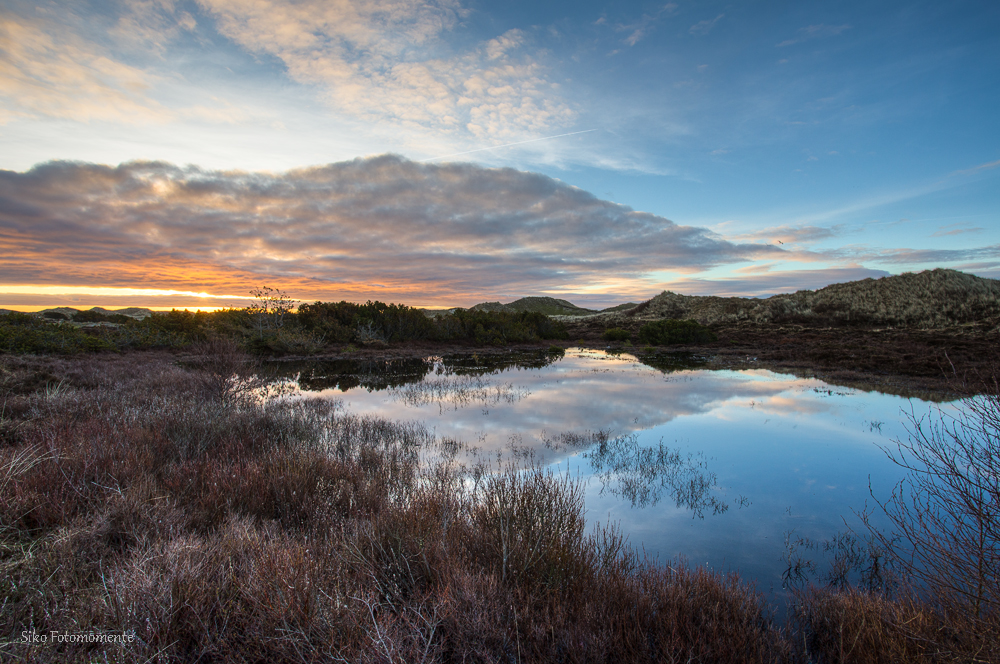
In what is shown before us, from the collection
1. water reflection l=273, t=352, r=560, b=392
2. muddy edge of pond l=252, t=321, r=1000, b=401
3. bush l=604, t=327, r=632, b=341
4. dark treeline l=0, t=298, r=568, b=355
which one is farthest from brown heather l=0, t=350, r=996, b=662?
bush l=604, t=327, r=632, b=341

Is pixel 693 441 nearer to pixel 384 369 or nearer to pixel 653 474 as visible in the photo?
pixel 653 474

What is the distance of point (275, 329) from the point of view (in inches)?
1416

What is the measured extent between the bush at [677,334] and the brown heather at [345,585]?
40.9 m

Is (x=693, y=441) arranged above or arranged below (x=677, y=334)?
below

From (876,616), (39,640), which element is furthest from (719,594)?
(39,640)

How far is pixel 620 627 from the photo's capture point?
338cm

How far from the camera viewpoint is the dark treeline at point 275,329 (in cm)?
2423

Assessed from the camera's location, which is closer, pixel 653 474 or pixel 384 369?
pixel 653 474

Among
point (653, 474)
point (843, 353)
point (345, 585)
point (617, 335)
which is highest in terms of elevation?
point (617, 335)

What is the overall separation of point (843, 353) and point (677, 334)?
51.7 feet

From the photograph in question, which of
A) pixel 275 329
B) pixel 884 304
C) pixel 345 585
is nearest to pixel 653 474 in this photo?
pixel 345 585

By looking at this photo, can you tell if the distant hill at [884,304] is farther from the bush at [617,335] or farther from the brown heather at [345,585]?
the brown heather at [345,585]

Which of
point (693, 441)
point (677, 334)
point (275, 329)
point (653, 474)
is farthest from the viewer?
point (677, 334)

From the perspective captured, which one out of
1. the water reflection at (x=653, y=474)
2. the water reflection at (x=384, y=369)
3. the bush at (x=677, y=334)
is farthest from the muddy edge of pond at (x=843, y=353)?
the water reflection at (x=653, y=474)
